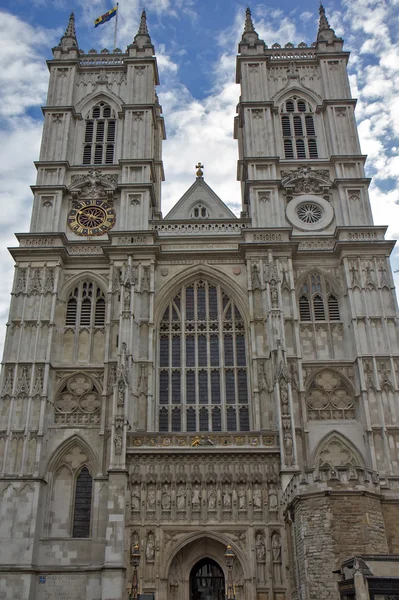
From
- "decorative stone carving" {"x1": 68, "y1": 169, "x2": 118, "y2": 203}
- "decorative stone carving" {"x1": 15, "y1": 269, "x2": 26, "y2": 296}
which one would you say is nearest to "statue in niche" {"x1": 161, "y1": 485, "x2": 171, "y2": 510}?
"decorative stone carving" {"x1": 15, "y1": 269, "x2": 26, "y2": 296}

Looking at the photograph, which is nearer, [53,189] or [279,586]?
[279,586]

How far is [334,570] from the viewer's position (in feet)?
54.0

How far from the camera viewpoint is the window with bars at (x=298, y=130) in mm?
32188

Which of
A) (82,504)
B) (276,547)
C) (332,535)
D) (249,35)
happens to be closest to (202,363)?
(82,504)

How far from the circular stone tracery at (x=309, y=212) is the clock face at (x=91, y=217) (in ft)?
28.8

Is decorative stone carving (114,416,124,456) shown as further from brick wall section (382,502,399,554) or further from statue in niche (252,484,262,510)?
brick wall section (382,502,399,554)

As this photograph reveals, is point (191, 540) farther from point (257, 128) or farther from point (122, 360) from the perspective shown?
point (257, 128)

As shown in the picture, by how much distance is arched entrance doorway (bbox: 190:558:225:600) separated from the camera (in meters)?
23.0

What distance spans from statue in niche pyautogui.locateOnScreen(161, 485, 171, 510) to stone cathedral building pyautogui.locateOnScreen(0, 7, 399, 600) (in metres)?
0.11

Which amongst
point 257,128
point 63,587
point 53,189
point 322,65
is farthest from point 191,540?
point 322,65

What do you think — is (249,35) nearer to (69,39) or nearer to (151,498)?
(69,39)

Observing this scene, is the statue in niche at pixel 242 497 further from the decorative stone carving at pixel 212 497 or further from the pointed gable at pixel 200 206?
the pointed gable at pixel 200 206

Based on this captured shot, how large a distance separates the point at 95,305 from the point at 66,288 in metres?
1.52

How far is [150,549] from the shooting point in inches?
859
